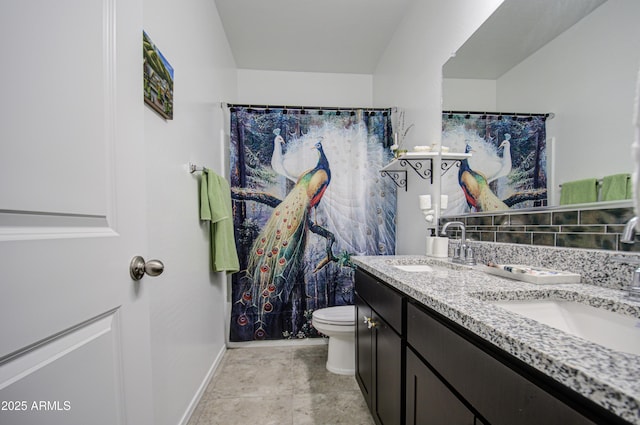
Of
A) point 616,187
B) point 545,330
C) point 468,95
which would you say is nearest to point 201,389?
point 545,330

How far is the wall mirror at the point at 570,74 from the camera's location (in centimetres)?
82

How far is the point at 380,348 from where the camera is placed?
1.27 metres

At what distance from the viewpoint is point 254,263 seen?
2396 millimetres

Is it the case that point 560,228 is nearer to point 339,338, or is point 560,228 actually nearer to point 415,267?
point 415,267

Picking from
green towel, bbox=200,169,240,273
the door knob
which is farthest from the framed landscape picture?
the door knob

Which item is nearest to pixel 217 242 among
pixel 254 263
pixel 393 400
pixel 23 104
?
pixel 254 263

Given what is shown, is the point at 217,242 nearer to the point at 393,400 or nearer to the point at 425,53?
the point at 393,400

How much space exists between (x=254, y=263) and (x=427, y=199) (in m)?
1.49

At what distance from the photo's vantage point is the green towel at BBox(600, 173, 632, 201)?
2.63 feet

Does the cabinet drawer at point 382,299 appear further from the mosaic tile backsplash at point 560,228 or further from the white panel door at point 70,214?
the white panel door at point 70,214

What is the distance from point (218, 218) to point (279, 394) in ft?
3.89

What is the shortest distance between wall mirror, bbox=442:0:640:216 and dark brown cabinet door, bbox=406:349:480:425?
0.75m

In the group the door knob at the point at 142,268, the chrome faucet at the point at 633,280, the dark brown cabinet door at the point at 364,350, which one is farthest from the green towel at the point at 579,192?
the door knob at the point at 142,268

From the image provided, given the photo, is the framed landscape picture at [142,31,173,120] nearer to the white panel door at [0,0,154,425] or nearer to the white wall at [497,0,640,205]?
the white panel door at [0,0,154,425]
